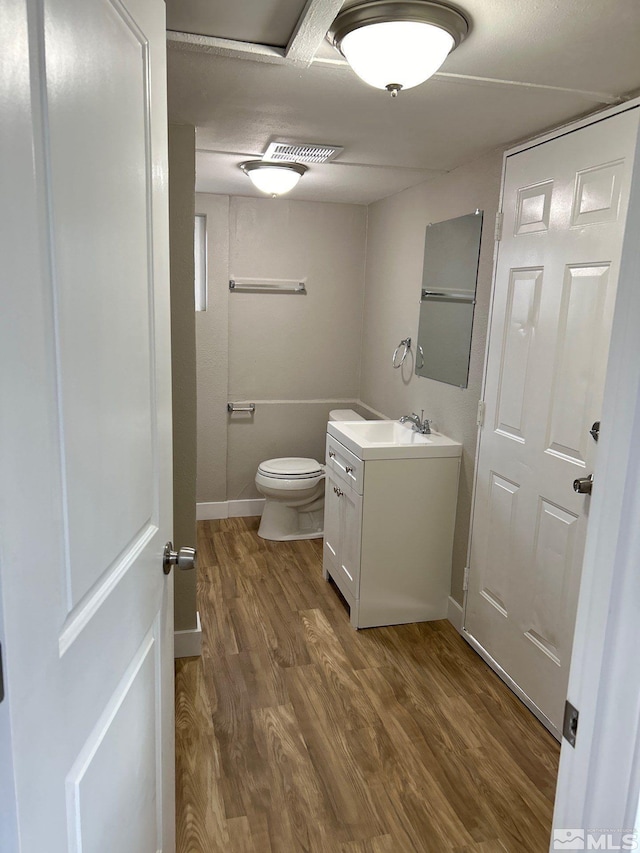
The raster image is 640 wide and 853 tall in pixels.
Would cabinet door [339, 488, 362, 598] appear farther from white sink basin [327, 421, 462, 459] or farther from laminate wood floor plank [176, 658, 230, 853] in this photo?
laminate wood floor plank [176, 658, 230, 853]

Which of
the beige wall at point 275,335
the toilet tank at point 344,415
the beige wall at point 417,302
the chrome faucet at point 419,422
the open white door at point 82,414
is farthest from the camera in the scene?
the toilet tank at point 344,415

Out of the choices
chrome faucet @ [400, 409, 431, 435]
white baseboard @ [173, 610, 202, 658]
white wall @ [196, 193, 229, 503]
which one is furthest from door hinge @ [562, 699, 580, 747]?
white wall @ [196, 193, 229, 503]

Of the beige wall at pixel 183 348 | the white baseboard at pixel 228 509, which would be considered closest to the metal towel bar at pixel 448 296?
the beige wall at pixel 183 348

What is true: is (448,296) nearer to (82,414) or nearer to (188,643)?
(188,643)

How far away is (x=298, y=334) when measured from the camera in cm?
432

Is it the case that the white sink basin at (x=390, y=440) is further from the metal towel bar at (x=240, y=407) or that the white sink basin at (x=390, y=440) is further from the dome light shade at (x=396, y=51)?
the dome light shade at (x=396, y=51)

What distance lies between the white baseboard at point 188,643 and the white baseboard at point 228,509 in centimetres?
165

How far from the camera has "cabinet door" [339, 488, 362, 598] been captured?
2.95m

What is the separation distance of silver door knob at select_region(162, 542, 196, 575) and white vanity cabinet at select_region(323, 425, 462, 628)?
5.15 ft

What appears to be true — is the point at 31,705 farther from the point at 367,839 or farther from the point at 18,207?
the point at 367,839

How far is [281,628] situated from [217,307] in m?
2.15

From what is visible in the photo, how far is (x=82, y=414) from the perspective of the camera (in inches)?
33.6

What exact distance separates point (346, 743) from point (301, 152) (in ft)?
7.92

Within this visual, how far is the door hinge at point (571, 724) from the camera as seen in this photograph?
2.90 feet
